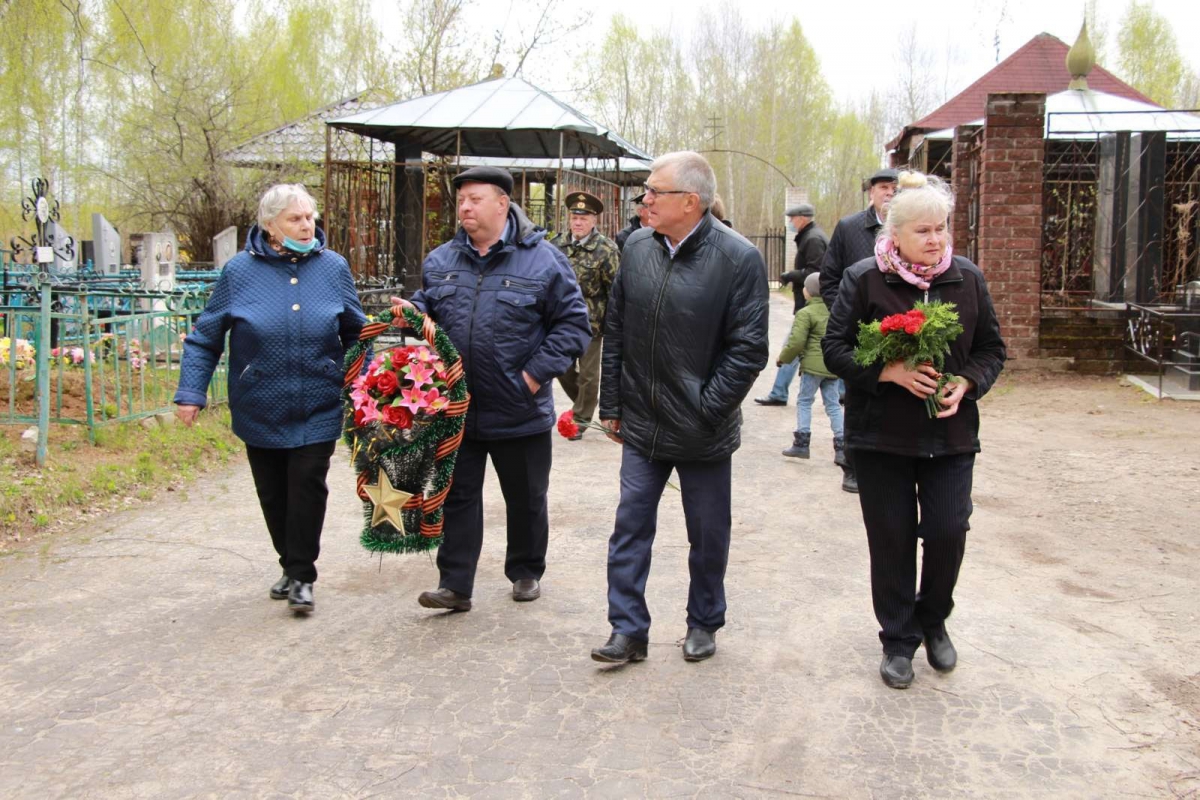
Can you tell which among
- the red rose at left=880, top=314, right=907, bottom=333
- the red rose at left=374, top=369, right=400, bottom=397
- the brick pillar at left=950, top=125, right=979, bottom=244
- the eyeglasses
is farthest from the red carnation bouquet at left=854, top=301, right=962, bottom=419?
the brick pillar at left=950, top=125, right=979, bottom=244

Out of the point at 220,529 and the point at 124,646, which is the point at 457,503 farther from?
the point at 220,529

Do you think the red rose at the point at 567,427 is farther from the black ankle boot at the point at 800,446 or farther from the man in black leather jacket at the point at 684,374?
the black ankle boot at the point at 800,446

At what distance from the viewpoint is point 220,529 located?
20.8 ft

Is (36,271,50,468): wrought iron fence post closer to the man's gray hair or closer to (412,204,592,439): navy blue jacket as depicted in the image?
(412,204,592,439): navy blue jacket

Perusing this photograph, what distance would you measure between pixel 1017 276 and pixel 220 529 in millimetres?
9161

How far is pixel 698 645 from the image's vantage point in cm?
437

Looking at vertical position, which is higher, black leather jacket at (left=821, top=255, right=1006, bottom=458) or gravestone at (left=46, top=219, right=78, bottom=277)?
gravestone at (left=46, top=219, right=78, bottom=277)

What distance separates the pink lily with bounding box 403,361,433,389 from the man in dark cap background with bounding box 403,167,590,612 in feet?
0.78

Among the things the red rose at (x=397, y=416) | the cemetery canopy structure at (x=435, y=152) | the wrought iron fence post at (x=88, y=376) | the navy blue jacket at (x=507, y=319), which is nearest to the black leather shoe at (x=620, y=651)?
the navy blue jacket at (x=507, y=319)

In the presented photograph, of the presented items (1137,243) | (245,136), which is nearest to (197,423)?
(1137,243)

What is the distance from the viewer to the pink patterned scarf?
403 cm

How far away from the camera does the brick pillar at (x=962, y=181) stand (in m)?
13.5

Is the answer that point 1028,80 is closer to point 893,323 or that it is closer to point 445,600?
point 893,323

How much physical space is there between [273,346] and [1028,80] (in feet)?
60.1
